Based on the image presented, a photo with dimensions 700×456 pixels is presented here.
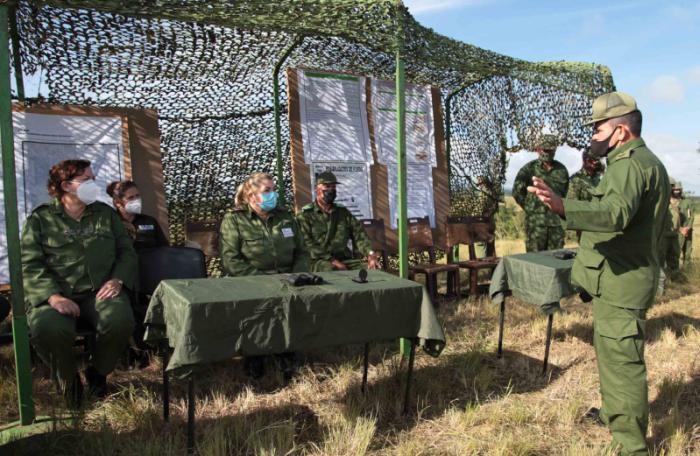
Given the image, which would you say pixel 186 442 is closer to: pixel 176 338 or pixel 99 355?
pixel 176 338

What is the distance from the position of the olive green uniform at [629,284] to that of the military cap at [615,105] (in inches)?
6.4

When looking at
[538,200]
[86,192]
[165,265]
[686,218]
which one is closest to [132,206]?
[165,265]

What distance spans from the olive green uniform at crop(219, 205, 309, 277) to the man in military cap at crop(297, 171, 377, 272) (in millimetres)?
823

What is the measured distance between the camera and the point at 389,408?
3141mm

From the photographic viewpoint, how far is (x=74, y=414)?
9.27 ft

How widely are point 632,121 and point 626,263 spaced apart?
69 cm

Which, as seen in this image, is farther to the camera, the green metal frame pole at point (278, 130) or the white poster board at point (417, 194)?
the white poster board at point (417, 194)

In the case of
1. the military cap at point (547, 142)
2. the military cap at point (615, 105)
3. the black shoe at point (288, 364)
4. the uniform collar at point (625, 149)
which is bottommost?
the black shoe at point (288, 364)

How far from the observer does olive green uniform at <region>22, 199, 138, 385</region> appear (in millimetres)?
2980

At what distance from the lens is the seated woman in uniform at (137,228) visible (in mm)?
3641

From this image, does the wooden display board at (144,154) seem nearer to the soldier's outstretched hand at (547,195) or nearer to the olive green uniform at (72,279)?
the olive green uniform at (72,279)

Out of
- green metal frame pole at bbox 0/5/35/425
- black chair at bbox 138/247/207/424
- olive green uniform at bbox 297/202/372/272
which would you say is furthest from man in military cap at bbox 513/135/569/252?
green metal frame pole at bbox 0/5/35/425

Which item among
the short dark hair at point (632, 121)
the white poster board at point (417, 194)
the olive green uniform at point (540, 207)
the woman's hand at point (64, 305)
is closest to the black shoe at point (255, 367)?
the woman's hand at point (64, 305)

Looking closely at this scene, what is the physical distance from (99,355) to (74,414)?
0.38 meters
